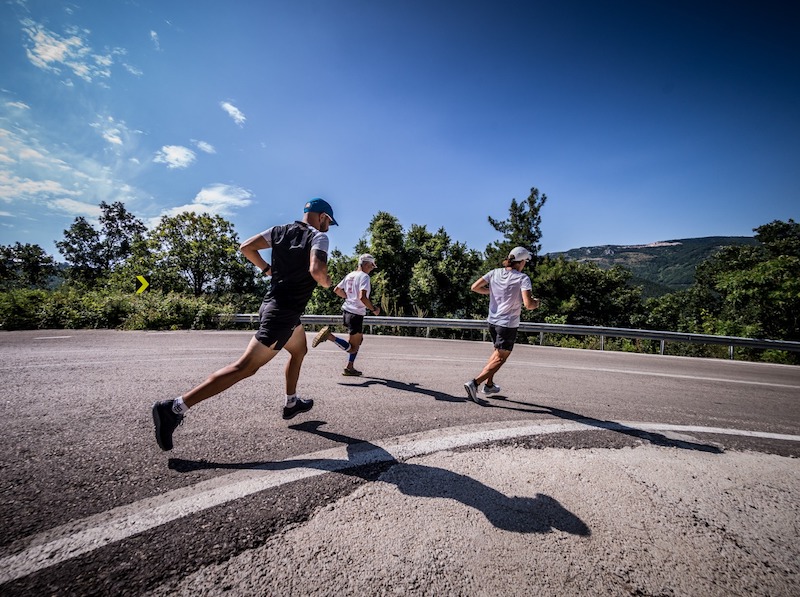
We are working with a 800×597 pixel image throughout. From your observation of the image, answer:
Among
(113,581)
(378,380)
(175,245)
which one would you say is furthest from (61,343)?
(175,245)

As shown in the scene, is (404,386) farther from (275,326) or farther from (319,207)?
(319,207)

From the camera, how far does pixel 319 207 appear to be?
3.13 meters

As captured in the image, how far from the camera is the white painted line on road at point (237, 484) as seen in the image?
4.58ft

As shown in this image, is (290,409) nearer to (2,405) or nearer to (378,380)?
(378,380)

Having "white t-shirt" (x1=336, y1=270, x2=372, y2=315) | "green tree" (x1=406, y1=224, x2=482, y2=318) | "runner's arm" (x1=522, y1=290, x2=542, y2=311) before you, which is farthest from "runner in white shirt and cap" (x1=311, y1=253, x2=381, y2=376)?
"green tree" (x1=406, y1=224, x2=482, y2=318)

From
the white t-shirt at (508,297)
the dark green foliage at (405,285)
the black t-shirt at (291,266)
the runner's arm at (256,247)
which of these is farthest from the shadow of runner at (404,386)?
the dark green foliage at (405,285)

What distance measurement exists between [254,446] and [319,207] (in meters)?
2.19

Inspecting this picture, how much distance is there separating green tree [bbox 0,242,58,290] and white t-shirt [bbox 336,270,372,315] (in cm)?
5867

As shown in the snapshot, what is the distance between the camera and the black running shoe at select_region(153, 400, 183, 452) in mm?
2266

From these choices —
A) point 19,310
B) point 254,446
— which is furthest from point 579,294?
point 19,310

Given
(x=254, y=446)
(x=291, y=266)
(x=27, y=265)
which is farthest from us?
(x=27, y=265)

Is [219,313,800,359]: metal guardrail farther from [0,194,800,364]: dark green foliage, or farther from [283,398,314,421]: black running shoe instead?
[283,398,314,421]: black running shoe

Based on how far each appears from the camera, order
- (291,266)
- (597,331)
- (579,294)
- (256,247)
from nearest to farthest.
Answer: (291,266), (256,247), (597,331), (579,294)

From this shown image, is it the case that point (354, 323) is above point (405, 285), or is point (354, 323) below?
below
